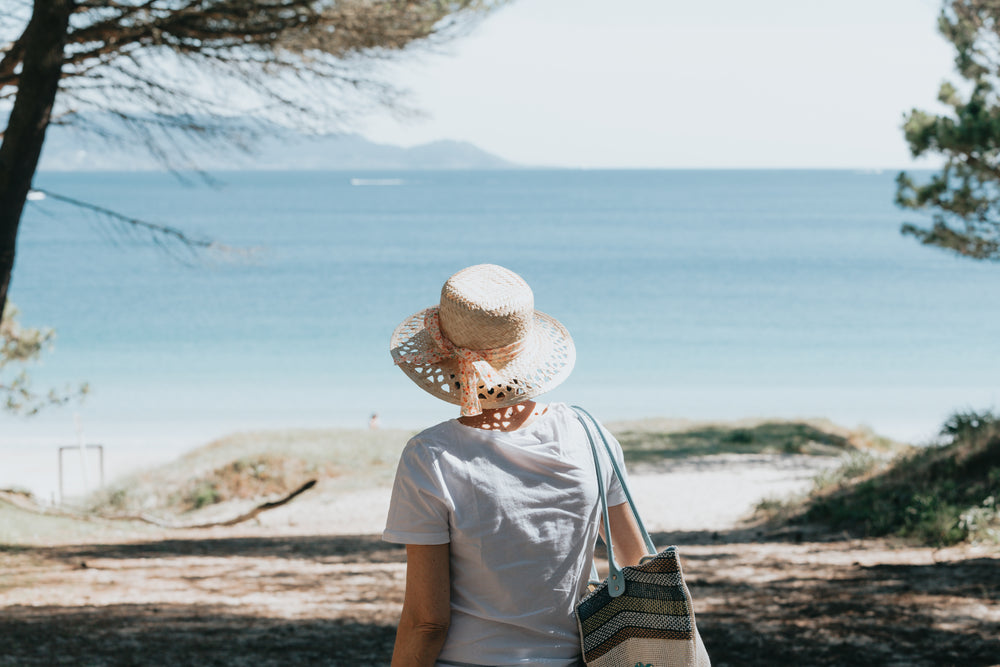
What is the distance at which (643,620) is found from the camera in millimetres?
1576

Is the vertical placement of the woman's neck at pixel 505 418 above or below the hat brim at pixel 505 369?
below

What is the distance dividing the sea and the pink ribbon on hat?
533 centimetres

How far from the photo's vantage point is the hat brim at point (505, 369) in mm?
1633

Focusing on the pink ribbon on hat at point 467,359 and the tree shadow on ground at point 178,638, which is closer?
the pink ribbon on hat at point 467,359

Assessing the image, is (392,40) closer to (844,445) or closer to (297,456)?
(297,456)

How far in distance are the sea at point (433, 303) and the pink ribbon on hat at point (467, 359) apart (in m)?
5.33

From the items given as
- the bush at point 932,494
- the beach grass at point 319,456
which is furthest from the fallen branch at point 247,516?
the bush at point 932,494

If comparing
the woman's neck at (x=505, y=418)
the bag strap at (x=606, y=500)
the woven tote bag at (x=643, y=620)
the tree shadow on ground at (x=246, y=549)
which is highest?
the woman's neck at (x=505, y=418)

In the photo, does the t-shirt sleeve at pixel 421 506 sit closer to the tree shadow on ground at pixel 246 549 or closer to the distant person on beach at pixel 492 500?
the distant person on beach at pixel 492 500

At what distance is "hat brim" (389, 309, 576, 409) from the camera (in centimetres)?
163

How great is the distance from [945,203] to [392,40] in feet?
21.3

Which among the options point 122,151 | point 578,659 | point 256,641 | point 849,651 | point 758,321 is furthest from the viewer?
point 758,321

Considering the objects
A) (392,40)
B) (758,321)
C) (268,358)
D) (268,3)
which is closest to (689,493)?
(392,40)

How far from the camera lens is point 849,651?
4285 millimetres
